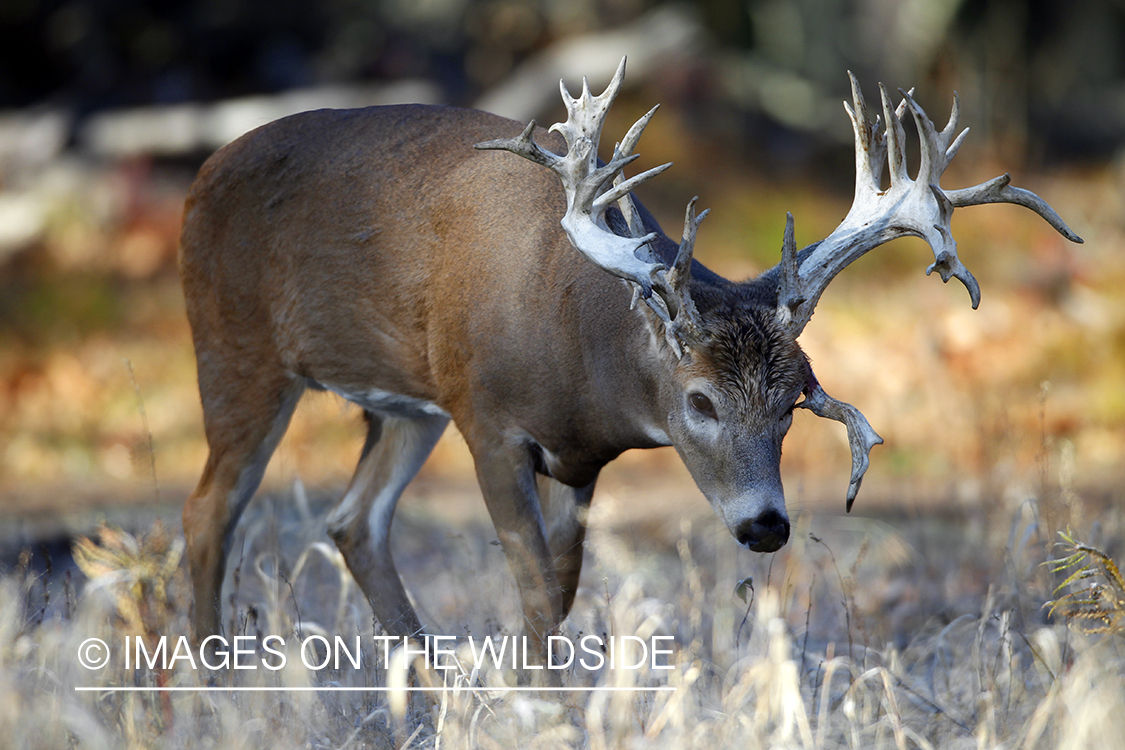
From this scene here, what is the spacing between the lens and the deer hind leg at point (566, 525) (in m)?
5.07

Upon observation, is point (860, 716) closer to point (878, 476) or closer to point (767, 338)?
point (767, 338)

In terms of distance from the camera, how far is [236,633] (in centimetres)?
513

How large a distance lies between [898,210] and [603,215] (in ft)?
3.35

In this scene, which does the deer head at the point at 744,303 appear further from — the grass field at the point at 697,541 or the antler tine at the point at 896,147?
the grass field at the point at 697,541

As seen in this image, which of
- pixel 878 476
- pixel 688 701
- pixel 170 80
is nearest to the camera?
pixel 688 701

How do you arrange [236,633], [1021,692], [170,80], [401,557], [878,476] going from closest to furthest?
[1021,692] < [236,633] < [401,557] < [878,476] < [170,80]

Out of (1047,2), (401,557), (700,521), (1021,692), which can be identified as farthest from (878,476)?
(1047,2)

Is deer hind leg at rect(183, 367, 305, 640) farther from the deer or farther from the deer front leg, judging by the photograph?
the deer front leg

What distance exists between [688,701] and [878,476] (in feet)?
20.7

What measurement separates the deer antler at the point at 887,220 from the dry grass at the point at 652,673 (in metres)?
0.72

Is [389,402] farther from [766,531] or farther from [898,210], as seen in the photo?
[898,210]

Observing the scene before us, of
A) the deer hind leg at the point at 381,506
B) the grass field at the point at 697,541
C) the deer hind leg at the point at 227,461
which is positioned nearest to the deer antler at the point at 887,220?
the grass field at the point at 697,541

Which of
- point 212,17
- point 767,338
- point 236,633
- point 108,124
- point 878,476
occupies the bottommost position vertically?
point 236,633

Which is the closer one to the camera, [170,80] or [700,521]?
[700,521]
